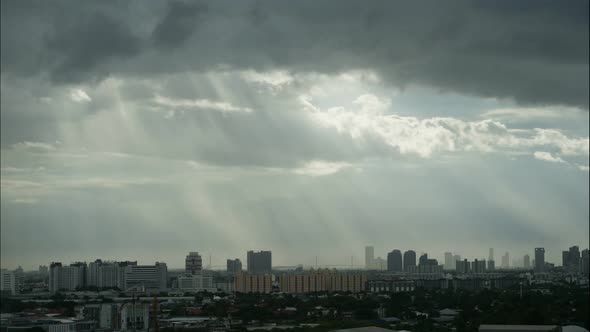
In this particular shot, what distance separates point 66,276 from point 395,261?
49048 millimetres

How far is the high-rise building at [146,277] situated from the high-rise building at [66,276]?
8.31ft

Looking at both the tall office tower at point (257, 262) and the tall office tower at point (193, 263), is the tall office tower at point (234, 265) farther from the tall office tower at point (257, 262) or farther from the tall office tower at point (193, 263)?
the tall office tower at point (193, 263)

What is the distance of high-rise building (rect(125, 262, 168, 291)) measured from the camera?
46125mm

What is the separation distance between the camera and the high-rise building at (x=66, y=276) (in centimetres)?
4334

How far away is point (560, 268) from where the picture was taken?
7488 centimetres

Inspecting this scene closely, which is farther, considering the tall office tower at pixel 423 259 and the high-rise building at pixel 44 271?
the tall office tower at pixel 423 259

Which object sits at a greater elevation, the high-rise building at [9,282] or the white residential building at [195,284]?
the high-rise building at [9,282]

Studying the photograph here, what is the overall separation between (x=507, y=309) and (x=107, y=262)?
31599 millimetres

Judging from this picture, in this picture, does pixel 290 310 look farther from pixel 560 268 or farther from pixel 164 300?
pixel 560 268

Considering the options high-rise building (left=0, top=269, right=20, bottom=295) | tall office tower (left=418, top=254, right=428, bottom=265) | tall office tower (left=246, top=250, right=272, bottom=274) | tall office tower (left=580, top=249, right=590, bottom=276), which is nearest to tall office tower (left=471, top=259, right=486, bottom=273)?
tall office tower (left=418, top=254, right=428, bottom=265)

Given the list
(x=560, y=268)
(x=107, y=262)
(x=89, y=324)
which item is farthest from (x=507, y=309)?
(x=560, y=268)

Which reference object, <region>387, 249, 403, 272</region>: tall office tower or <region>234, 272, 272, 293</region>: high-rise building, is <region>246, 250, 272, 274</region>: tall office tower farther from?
<region>234, 272, 272, 293</region>: high-rise building

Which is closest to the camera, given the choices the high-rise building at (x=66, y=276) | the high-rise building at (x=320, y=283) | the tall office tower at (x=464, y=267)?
the high-rise building at (x=66, y=276)

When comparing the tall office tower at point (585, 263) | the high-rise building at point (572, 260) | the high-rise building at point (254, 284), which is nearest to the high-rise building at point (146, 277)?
the high-rise building at point (254, 284)
